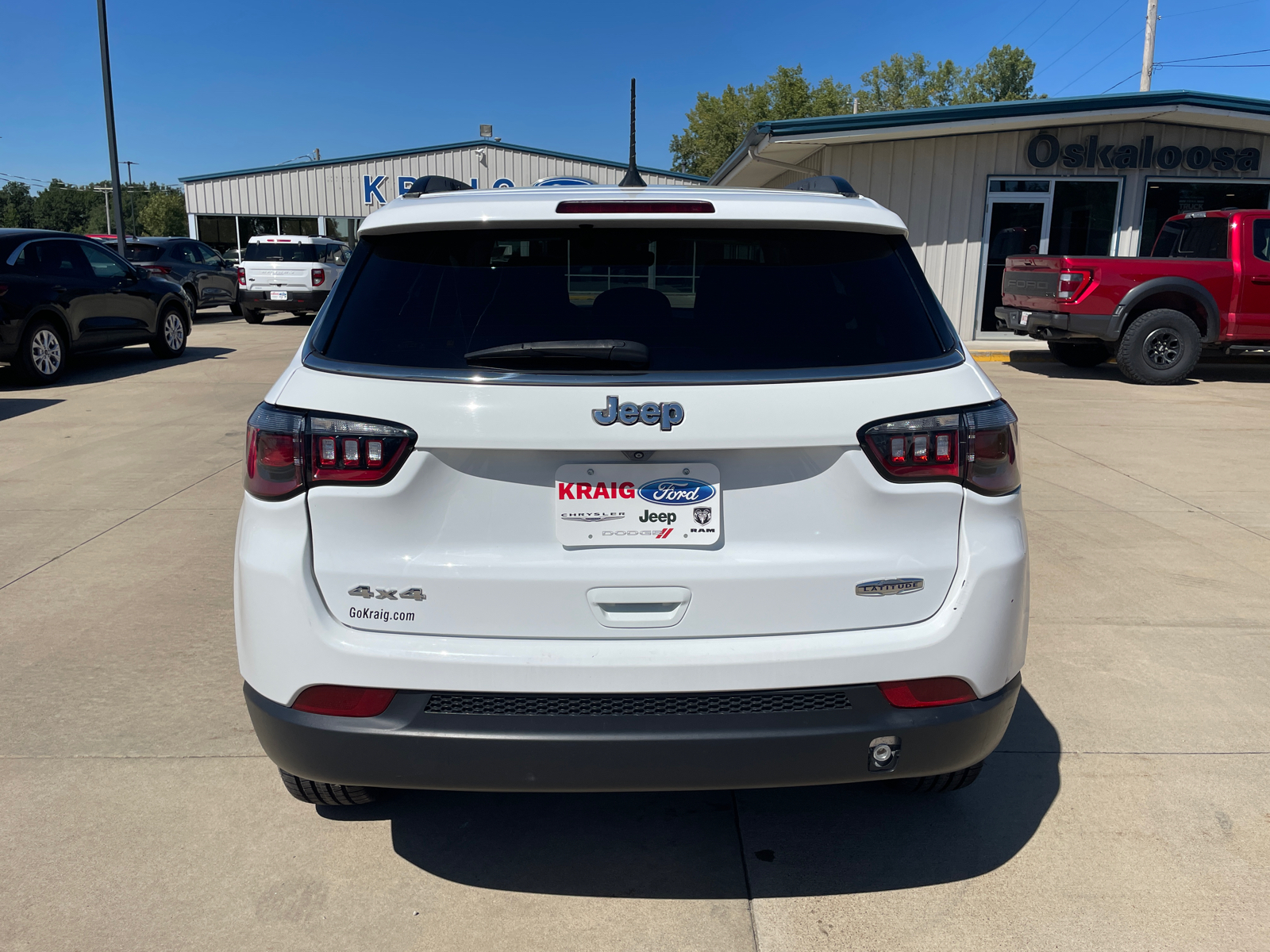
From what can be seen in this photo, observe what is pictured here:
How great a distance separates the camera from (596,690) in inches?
82.4

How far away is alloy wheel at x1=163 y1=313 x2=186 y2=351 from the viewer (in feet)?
44.2

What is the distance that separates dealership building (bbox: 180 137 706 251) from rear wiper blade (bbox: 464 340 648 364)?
114 ft

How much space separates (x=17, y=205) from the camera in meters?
139

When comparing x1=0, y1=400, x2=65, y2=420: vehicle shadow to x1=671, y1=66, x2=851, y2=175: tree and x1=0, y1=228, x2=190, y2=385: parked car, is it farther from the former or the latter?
x1=671, y1=66, x2=851, y2=175: tree

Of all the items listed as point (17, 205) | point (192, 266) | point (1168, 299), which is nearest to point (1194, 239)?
point (1168, 299)

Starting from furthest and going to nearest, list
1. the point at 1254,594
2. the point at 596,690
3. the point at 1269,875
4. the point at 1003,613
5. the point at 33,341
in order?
the point at 33,341 < the point at 1254,594 < the point at 1269,875 < the point at 1003,613 < the point at 596,690

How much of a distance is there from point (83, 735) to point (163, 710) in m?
0.26

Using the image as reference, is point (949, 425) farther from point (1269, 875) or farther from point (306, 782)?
point (306, 782)

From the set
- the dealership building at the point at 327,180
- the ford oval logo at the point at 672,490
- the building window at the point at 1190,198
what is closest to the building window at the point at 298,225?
the dealership building at the point at 327,180

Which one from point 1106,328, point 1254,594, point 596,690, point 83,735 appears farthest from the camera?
point 1106,328

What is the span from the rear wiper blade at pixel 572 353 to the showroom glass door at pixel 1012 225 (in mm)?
15937

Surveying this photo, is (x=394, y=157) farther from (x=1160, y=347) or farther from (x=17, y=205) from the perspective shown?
(x=17, y=205)

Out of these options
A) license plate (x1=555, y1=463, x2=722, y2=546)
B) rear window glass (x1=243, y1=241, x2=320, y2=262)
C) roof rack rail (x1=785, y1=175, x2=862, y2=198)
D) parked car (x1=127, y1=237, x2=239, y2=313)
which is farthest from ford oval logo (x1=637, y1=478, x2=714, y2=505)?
parked car (x1=127, y1=237, x2=239, y2=313)

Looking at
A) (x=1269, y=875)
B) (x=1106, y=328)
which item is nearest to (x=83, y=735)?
(x=1269, y=875)
